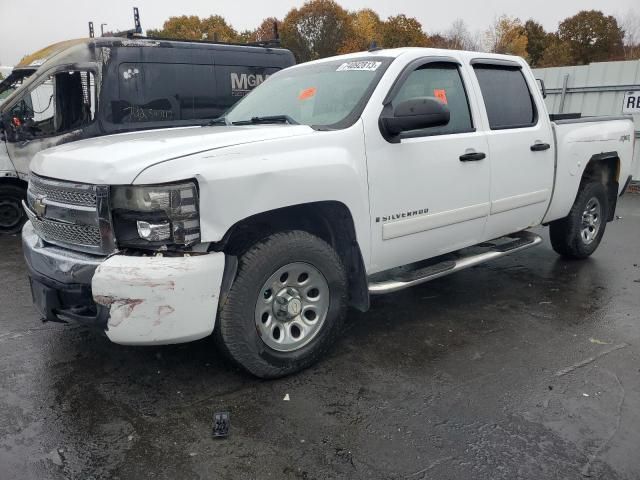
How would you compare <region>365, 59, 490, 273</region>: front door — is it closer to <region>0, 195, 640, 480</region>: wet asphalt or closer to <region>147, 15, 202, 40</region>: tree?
<region>0, 195, 640, 480</region>: wet asphalt

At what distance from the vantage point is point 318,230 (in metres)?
→ 3.50

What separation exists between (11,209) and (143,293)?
18.5ft

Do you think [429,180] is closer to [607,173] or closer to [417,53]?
[417,53]

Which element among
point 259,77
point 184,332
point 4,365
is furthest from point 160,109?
point 184,332

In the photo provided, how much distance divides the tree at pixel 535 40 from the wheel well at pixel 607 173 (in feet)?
163

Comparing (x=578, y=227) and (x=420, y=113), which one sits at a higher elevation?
(x=420, y=113)

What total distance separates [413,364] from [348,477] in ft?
3.99

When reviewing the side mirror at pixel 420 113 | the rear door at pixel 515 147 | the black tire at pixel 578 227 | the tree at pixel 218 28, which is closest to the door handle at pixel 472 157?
the rear door at pixel 515 147

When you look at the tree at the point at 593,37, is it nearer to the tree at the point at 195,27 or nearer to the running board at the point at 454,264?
the tree at the point at 195,27

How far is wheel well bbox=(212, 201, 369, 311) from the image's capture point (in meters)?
3.09

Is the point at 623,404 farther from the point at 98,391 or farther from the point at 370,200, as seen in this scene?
the point at 98,391

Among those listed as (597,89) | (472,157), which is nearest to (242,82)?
(472,157)

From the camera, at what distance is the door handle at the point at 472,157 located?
3.95 metres

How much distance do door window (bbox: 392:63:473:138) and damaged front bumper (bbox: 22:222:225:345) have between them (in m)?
1.87
